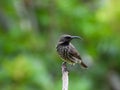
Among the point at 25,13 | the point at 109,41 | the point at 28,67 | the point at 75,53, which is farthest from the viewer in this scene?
the point at 25,13

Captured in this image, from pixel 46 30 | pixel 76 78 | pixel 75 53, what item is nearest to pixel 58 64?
pixel 76 78

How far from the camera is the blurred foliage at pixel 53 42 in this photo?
1327cm

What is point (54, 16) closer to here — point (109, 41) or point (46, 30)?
point (46, 30)

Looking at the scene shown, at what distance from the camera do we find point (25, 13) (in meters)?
15.4

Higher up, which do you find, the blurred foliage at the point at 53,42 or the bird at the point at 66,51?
the blurred foliage at the point at 53,42

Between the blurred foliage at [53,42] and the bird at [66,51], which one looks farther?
the blurred foliage at [53,42]

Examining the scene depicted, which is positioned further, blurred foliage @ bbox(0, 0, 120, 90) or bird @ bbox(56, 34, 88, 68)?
blurred foliage @ bbox(0, 0, 120, 90)

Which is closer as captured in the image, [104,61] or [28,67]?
[28,67]

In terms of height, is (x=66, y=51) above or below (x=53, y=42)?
below

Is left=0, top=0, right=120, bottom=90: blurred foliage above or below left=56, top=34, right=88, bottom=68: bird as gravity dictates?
above

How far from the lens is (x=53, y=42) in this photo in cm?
1493

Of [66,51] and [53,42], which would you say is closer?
[66,51]

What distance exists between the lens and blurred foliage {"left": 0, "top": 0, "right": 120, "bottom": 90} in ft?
43.5

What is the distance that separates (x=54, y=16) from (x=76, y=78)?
2.42 meters
